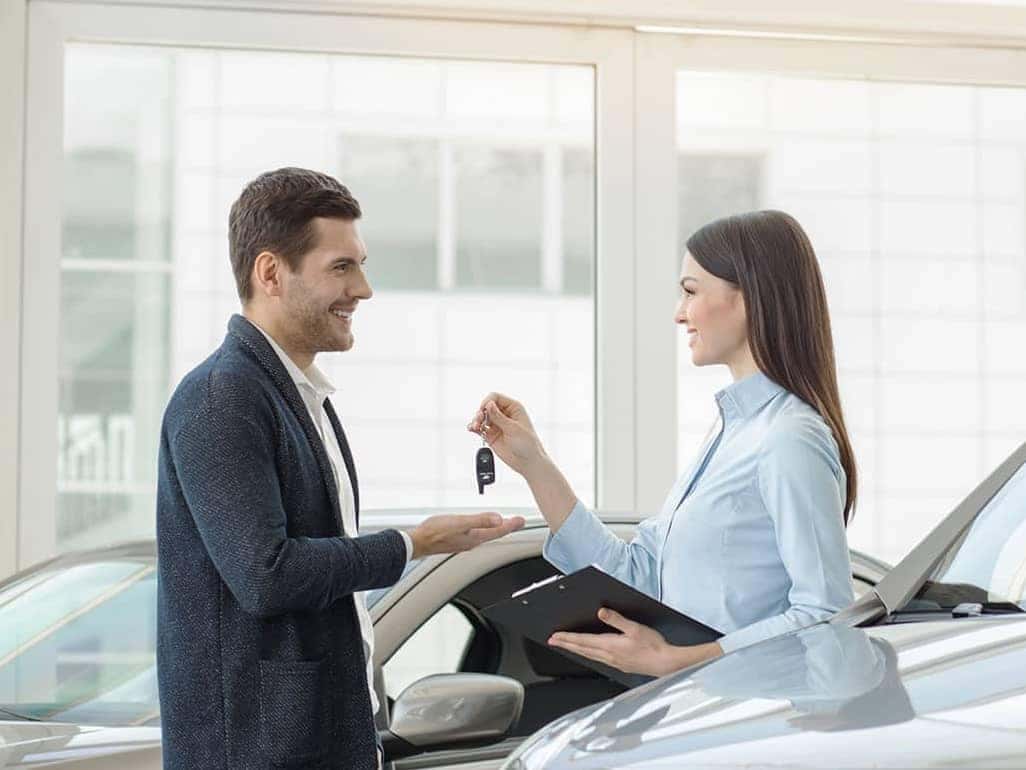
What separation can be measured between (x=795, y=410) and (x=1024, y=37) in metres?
4.50

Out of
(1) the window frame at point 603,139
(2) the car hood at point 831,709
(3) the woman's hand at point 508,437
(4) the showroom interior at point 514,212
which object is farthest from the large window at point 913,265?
(2) the car hood at point 831,709

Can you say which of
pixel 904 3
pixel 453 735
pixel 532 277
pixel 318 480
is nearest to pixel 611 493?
pixel 532 277

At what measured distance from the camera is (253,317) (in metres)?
2.45

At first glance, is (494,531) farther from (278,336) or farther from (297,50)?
(297,50)

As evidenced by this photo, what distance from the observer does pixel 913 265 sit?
6594 mm

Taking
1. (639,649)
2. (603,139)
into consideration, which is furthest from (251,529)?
(603,139)

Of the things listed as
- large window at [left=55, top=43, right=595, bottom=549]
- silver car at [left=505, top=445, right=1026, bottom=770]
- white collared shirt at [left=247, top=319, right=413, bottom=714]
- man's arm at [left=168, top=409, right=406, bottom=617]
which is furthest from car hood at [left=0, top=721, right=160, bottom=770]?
large window at [left=55, top=43, right=595, bottom=549]

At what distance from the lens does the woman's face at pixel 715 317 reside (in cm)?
261

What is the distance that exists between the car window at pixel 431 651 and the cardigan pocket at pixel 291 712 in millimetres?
543

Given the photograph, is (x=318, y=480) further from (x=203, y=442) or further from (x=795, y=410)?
(x=795, y=410)

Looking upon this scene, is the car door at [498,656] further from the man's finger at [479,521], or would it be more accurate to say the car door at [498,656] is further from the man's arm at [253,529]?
the man's arm at [253,529]

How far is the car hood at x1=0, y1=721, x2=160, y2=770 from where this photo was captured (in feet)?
8.74

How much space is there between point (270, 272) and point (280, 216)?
8 cm

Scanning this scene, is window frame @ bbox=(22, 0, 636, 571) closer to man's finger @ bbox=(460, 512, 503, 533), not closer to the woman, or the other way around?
the woman
